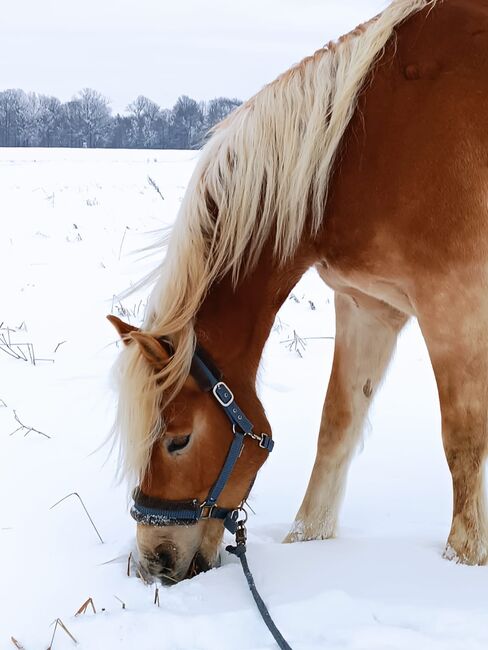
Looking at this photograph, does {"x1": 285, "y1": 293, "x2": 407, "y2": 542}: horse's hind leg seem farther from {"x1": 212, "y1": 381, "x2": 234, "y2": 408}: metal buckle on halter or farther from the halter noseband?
{"x1": 212, "y1": 381, "x2": 234, "y2": 408}: metal buckle on halter

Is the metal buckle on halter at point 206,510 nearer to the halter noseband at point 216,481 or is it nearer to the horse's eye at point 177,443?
the halter noseband at point 216,481

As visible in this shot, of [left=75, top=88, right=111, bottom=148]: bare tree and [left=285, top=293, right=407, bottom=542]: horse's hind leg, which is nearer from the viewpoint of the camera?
[left=285, top=293, right=407, bottom=542]: horse's hind leg

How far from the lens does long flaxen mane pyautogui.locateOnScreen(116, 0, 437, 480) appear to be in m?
2.03

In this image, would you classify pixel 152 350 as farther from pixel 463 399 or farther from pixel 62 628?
pixel 463 399

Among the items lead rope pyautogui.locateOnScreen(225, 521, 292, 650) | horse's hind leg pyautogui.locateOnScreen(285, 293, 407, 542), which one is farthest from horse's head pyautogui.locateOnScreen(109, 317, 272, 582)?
horse's hind leg pyautogui.locateOnScreen(285, 293, 407, 542)

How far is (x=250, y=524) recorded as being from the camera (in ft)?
8.44

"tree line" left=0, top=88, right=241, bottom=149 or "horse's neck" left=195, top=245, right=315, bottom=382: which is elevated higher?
"tree line" left=0, top=88, right=241, bottom=149

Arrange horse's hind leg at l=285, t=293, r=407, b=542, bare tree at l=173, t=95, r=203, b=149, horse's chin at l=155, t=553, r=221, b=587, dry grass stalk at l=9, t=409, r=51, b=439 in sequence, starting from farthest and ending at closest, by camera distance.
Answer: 1. bare tree at l=173, t=95, r=203, b=149
2. dry grass stalk at l=9, t=409, r=51, b=439
3. horse's hind leg at l=285, t=293, r=407, b=542
4. horse's chin at l=155, t=553, r=221, b=587

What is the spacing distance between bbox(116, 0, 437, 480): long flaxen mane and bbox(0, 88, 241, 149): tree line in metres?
36.8

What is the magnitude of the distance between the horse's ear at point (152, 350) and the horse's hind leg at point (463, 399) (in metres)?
0.78

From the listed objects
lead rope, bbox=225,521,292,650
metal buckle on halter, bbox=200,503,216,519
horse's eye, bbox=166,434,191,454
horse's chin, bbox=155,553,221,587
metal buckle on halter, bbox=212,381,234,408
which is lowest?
horse's chin, bbox=155,553,221,587

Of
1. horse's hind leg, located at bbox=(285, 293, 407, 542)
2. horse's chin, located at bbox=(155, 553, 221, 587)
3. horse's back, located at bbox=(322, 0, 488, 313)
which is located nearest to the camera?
horse's back, located at bbox=(322, 0, 488, 313)

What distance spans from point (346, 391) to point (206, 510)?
817 mm

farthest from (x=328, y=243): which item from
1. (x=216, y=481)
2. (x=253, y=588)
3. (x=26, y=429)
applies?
(x=26, y=429)
